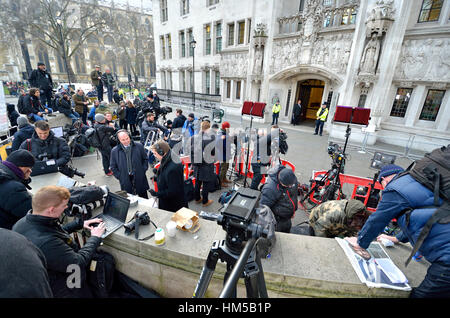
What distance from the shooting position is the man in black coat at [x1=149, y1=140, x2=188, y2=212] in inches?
133

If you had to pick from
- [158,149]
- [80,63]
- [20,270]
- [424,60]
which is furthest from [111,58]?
[20,270]

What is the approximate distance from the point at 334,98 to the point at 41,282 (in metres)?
14.8

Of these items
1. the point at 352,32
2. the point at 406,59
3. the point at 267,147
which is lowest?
the point at 267,147

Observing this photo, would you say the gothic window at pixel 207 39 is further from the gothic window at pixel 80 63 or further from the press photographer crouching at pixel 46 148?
the gothic window at pixel 80 63

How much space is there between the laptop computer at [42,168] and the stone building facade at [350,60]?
1292 centimetres

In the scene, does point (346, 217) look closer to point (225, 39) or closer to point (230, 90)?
point (230, 90)

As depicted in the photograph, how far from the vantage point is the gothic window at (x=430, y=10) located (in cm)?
934

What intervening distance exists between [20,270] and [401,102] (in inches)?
591

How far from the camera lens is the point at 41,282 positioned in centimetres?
124

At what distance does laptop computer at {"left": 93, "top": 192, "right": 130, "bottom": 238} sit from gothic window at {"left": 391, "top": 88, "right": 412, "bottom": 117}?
14157 millimetres

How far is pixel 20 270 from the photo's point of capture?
3.89 feet

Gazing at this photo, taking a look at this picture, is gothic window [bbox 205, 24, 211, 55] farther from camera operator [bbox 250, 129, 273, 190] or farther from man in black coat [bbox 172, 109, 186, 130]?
camera operator [bbox 250, 129, 273, 190]

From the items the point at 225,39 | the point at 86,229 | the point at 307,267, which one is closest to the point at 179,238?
the point at 86,229

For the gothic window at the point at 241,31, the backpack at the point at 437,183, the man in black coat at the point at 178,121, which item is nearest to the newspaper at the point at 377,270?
the backpack at the point at 437,183
